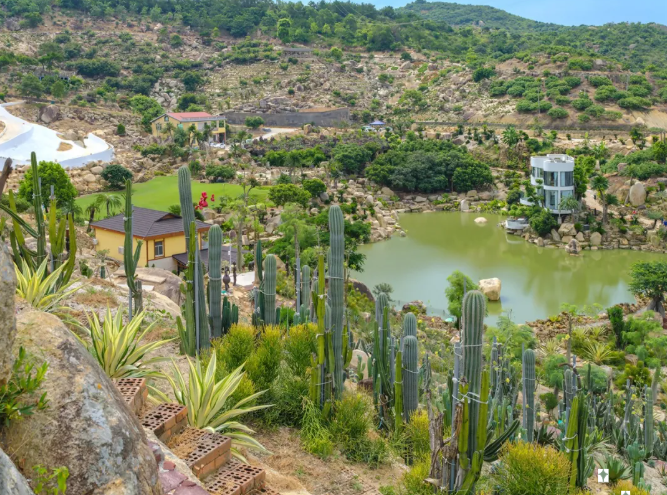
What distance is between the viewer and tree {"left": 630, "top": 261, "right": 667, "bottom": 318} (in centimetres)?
1931

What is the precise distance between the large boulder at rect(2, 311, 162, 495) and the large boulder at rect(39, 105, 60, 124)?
153 feet

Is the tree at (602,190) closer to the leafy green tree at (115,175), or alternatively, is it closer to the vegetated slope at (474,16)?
the leafy green tree at (115,175)

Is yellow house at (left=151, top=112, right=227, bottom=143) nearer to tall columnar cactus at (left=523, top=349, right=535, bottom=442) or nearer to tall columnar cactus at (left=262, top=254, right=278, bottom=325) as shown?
tall columnar cactus at (left=262, top=254, right=278, bottom=325)

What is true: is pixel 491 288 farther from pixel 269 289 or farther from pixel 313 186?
Answer: pixel 269 289

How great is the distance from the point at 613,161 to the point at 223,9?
198 feet

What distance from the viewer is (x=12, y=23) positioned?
69312 mm

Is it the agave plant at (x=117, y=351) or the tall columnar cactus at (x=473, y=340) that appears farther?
the agave plant at (x=117, y=351)

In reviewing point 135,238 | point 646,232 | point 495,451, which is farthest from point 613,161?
point 495,451

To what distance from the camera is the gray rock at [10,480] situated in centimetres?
262

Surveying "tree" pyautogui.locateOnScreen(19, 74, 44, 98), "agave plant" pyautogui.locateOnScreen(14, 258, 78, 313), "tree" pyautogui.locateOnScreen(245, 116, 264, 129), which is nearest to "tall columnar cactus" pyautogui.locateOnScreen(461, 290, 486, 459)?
"agave plant" pyautogui.locateOnScreen(14, 258, 78, 313)

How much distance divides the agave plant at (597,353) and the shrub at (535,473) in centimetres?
1114

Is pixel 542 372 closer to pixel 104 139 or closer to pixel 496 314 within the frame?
pixel 496 314

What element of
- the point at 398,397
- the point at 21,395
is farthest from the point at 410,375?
the point at 21,395

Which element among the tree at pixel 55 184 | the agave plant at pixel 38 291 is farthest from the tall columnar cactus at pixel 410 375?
the tree at pixel 55 184
